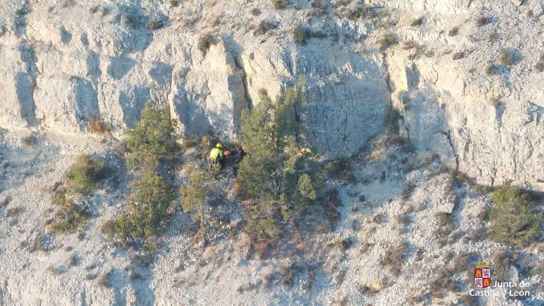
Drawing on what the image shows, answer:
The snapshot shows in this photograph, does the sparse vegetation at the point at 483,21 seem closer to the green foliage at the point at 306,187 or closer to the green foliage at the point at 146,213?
the green foliage at the point at 306,187

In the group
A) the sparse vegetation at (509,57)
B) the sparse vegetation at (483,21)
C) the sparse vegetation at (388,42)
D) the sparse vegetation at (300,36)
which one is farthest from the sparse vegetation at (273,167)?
the sparse vegetation at (509,57)

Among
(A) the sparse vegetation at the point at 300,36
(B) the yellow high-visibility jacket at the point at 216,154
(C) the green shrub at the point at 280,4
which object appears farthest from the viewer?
(C) the green shrub at the point at 280,4

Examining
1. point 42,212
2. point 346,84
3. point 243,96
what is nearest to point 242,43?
point 243,96

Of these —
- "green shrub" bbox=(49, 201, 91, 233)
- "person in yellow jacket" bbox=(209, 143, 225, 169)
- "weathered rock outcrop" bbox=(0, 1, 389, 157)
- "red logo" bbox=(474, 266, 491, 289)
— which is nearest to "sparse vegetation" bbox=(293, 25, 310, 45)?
"weathered rock outcrop" bbox=(0, 1, 389, 157)

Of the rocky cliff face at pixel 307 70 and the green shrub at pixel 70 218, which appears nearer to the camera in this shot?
the rocky cliff face at pixel 307 70

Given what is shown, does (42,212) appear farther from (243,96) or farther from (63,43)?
(243,96)

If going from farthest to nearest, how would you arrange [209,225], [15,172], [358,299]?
[15,172] → [209,225] → [358,299]

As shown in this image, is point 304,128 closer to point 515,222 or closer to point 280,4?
point 280,4
